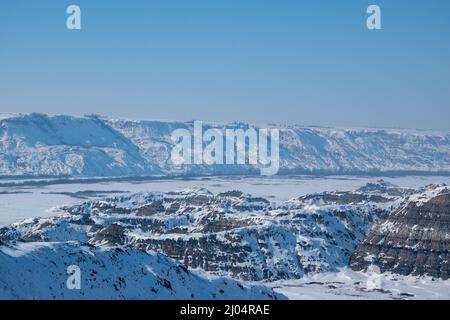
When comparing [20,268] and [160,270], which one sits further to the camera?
[160,270]
